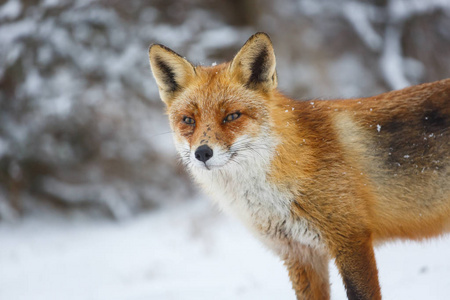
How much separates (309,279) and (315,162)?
2.95ft

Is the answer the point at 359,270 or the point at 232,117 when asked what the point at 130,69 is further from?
Result: the point at 359,270

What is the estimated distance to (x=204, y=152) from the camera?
7.95ft

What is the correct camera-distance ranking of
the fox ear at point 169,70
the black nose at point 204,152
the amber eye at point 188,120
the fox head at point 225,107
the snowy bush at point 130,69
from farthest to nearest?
the snowy bush at point 130,69
the fox ear at point 169,70
the amber eye at point 188,120
the fox head at point 225,107
the black nose at point 204,152

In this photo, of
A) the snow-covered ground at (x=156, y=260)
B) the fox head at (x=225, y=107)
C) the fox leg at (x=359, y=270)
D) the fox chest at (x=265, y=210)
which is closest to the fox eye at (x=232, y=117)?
the fox head at (x=225, y=107)

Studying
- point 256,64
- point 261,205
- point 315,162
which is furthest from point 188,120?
point 315,162

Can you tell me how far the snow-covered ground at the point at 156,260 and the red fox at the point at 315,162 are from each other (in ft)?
4.95

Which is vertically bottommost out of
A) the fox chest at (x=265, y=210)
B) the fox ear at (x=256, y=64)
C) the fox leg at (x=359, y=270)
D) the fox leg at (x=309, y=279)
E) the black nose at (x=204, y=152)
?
the fox leg at (x=309, y=279)

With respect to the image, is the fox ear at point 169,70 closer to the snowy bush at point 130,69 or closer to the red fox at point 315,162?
the red fox at point 315,162

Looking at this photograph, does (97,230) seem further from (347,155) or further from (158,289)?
(347,155)

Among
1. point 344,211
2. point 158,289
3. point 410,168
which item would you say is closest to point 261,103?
point 344,211

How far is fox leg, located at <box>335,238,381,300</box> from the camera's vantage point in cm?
251

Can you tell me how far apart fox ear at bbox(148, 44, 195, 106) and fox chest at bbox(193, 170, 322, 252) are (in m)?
0.75

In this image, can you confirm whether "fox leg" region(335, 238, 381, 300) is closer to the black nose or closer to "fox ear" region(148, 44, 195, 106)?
the black nose

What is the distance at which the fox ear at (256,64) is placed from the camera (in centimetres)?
267
